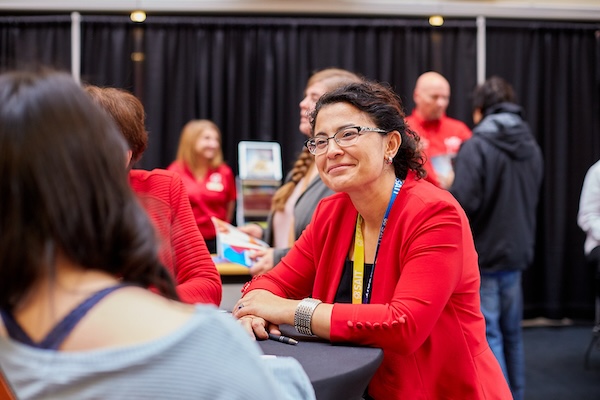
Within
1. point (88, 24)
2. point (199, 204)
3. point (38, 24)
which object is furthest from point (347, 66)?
point (38, 24)

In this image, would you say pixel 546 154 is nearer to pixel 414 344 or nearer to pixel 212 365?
pixel 414 344

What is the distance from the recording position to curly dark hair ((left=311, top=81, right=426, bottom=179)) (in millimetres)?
1698

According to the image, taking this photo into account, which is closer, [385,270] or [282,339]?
[282,339]

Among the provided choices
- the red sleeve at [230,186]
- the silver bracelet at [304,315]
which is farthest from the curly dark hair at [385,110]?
the red sleeve at [230,186]

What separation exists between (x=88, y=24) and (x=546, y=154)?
4.19m

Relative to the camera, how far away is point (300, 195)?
2.50 m

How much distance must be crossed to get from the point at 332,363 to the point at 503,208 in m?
2.41

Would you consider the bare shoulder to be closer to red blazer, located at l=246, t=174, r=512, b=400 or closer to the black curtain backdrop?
red blazer, located at l=246, t=174, r=512, b=400

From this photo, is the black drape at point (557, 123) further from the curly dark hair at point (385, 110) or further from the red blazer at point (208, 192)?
the curly dark hair at point (385, 110)

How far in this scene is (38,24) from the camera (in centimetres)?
548

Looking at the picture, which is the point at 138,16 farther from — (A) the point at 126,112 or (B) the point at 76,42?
A: (A) the point at 126,112

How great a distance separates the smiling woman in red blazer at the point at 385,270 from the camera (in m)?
1.46

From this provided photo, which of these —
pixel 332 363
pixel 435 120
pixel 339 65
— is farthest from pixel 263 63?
pixel 332 363

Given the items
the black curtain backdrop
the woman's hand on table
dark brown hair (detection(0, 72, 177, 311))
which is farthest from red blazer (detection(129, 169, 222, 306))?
the black curtain backdrop
